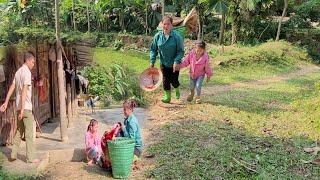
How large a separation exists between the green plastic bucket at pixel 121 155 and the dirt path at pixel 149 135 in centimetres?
15

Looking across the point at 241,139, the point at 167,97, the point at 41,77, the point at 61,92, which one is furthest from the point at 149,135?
the point at 41,77

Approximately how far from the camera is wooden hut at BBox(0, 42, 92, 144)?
6.80 meters

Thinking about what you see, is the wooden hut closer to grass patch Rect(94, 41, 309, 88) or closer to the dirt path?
the dirt path

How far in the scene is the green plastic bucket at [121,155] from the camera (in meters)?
5.93

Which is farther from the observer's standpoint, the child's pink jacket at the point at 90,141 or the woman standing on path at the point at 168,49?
the woman standing on path at the point at 168,49

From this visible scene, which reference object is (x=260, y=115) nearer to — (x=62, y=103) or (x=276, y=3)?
(x=62, y=103)

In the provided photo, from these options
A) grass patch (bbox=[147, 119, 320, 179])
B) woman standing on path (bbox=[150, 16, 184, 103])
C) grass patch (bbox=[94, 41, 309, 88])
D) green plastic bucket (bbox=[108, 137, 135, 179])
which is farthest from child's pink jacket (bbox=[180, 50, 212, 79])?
green plastic bucket (bbox=[108, 137, 135, 179])

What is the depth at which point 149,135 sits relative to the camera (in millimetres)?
7680

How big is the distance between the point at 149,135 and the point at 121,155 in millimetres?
1767

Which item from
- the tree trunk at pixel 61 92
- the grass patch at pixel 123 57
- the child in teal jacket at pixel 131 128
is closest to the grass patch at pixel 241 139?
the child in teal jacket at pixel 131 128

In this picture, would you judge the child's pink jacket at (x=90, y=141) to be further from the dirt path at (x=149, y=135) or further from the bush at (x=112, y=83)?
the bush at (x=112, y=83)

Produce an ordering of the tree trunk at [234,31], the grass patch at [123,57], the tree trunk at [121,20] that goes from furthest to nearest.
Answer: the tree trunk at [121,20], the tree trunk at [234,31], the grass patch at [123,57]

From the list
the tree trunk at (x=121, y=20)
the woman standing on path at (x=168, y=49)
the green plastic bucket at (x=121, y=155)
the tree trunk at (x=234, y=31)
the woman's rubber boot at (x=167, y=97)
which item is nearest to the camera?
the green plastic bucket at (x=121, y=155)

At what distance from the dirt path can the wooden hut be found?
0.99 metres
